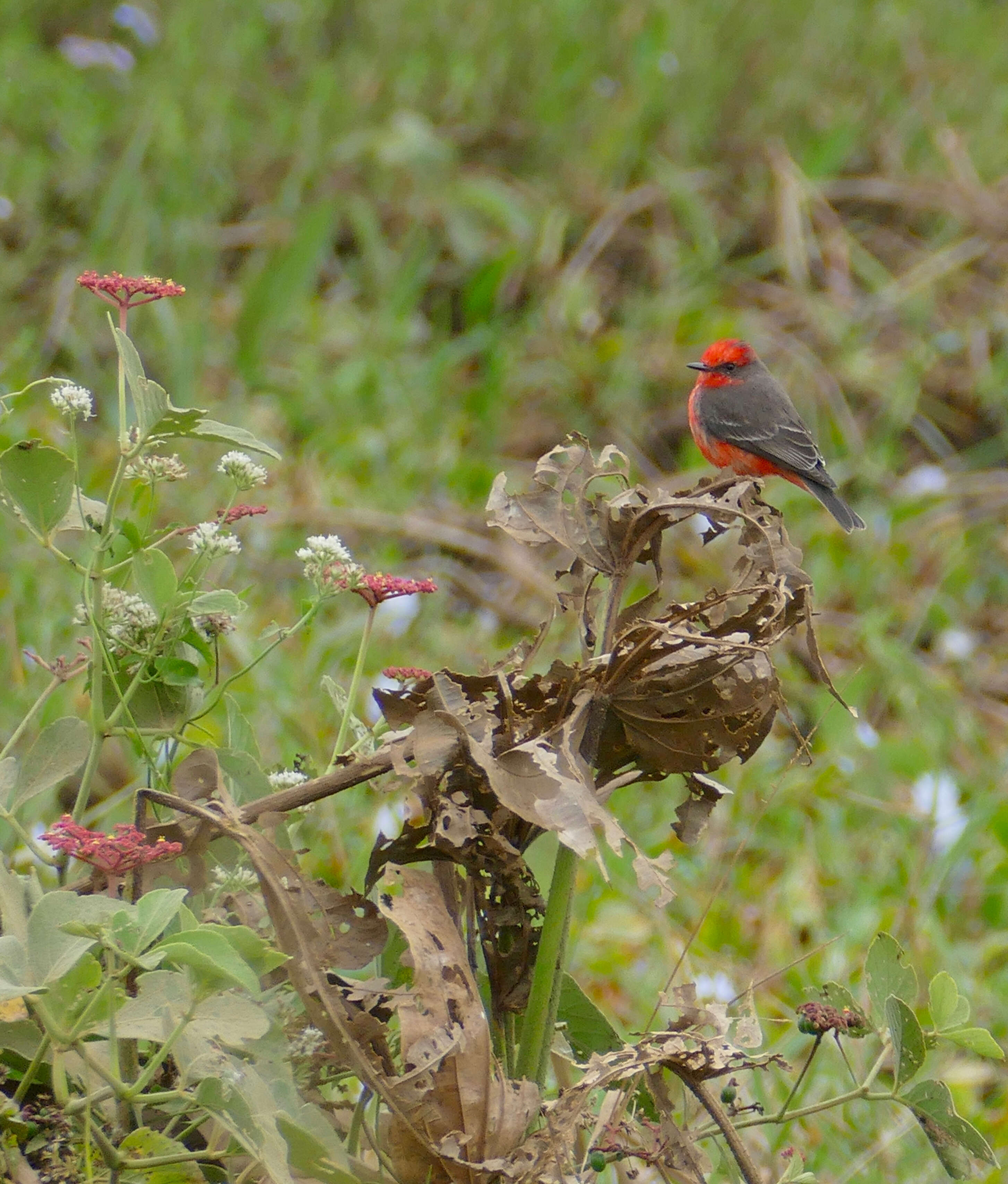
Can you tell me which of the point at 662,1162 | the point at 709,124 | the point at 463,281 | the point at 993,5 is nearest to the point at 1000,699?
the point at 463,281

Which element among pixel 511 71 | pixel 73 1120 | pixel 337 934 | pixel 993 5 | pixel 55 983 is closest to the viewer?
pixel 55 983

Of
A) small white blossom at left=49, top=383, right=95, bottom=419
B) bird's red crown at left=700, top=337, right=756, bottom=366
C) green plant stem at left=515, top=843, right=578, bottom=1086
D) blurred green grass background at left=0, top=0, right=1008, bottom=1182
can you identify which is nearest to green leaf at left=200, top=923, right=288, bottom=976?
green plant stem at left=515, top=843, right=578, bottom=1086

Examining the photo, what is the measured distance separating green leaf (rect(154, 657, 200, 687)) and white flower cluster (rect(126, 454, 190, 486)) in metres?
0.17

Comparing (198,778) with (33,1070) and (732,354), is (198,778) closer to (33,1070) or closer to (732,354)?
(33,1070)

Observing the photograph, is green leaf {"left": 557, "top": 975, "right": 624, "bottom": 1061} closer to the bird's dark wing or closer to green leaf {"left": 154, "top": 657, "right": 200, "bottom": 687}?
green leaf {"left": 154, "top": 657, "right": 200, "bottom": 687}

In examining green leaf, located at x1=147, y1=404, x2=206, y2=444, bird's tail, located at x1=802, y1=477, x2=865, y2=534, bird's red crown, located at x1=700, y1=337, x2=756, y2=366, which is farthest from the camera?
bird's red crown, located at x1=700, y1=337, x2=756, y2=366

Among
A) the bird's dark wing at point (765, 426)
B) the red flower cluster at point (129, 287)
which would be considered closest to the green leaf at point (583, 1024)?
the red flower cluster at point (129, 287)

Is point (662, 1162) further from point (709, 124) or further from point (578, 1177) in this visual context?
point (709, 124)

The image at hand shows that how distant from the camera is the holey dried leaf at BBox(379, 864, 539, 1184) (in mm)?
1156

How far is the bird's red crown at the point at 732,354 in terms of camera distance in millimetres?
4391

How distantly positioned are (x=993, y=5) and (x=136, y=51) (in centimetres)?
481

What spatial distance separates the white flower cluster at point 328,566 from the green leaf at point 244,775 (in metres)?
0.19

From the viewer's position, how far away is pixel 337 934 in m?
1.27

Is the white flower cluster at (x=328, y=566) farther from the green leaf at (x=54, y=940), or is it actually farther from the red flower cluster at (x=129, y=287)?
the green leaf at (x=54, y=940)
